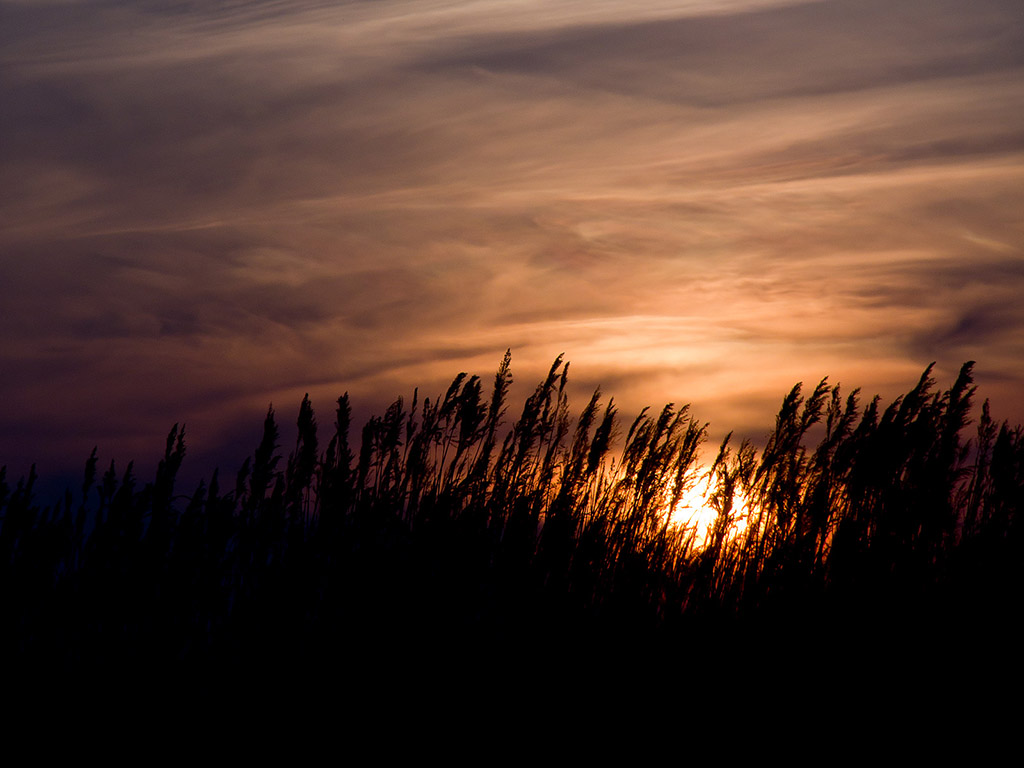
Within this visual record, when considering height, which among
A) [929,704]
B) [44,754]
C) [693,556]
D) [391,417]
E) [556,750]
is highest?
[391,417]

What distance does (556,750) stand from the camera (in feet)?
11.1

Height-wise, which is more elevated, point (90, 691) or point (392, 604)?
point (392, 604)

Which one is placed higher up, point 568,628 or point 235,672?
point 568,628

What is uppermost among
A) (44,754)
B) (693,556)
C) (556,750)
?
(693,556)

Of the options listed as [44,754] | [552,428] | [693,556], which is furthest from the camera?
[552,428]

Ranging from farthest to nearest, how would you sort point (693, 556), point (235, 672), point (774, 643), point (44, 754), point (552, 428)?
point (552, 428) < point (693, 556) < point (774, 643) < point (235, 672) < point (44, 754)

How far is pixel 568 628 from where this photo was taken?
3838 millimetres

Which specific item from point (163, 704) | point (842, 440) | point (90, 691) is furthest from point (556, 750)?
point (842, 440)

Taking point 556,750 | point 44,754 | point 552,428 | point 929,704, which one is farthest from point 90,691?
point 929,704

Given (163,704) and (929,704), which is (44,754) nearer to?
(163,704)

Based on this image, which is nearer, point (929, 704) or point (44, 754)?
point (44, 754)

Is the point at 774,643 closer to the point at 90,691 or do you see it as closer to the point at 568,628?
the point at 568,628

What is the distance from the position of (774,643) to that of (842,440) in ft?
3.70

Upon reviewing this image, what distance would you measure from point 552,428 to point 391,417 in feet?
2.46
